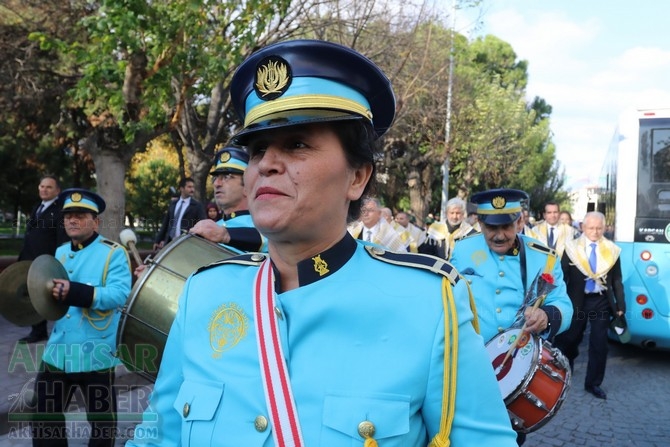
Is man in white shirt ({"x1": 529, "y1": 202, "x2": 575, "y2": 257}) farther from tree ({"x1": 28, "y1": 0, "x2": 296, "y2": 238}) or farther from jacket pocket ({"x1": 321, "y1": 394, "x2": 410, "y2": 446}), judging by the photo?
jacket pocket ({"x1": 321, "y1": 394, "x2": 410, "y2": 446})

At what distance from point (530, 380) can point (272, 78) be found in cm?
246

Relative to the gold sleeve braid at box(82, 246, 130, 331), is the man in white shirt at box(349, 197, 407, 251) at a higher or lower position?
higher

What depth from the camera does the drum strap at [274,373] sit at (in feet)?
4.57

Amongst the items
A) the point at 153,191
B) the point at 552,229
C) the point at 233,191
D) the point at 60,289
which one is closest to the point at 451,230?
the point at 552,229

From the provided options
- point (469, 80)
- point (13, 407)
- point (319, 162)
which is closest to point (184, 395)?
point (319, 162)

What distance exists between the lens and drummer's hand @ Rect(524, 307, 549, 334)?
3416 millimetres

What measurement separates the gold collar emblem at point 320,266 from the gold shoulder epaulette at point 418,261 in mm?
147

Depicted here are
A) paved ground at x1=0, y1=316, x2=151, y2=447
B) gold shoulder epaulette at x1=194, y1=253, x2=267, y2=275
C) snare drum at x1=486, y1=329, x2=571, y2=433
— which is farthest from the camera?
paved ground at x1=0, y1=316, x2=151, y2=447

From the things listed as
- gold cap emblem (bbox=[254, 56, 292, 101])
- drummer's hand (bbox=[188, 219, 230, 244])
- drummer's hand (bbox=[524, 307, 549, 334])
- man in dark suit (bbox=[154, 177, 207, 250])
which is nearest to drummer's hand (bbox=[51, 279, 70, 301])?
drummer's hand (bbox=[188, 219, 230, 244])

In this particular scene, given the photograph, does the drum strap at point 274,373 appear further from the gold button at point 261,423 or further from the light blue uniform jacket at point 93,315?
the light blue uniform jacket at point 93,315

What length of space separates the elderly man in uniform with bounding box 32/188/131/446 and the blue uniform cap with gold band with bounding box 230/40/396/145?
9.11ft

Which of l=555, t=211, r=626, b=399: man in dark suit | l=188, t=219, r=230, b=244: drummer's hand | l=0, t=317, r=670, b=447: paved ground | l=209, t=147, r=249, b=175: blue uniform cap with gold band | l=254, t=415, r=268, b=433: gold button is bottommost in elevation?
l=0, t=317, r=670, b=447: paved ground

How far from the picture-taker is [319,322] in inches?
59.6

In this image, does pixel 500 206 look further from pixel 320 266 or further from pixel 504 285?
pixel 320 266
